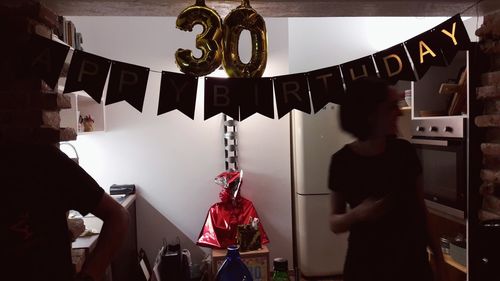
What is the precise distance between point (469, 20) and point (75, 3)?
7.68ft

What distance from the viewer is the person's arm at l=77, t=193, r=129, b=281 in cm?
127

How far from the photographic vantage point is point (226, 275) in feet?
7.15

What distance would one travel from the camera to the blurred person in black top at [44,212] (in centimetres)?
116

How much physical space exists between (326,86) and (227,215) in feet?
6.79

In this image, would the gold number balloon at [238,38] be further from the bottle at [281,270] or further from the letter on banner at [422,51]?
the bottle at [281,270]

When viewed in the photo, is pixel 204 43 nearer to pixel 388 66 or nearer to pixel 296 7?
pixel 296 7

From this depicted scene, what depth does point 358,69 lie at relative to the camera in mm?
1628

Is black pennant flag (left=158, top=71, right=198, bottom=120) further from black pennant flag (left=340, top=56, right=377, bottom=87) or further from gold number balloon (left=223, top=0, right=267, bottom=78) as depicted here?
black pennant flag (left=340, top=56, right=377, bottom=87)

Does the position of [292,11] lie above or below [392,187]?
above

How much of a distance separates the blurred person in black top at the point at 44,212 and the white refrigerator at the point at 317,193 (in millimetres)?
2473

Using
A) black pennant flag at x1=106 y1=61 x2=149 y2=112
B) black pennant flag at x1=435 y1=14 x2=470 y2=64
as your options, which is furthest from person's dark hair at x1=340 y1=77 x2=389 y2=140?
black pennant flag at x1=106 y1=61 x2=149 y2=112

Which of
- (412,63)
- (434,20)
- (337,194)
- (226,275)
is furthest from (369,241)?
(434,20)

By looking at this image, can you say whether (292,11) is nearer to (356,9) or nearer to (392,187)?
(356,9)

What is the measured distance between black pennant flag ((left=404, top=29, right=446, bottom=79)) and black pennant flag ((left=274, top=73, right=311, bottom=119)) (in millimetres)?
439
